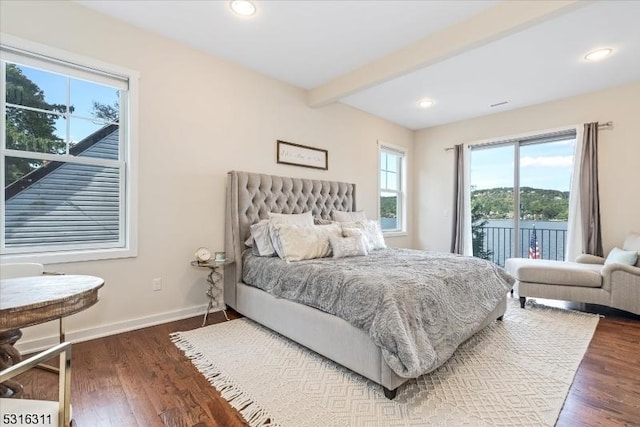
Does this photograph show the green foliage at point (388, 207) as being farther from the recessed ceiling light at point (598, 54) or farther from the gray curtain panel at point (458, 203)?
the recessed ceiling light at point (598, 54)

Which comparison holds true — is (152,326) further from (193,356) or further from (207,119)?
(207,119)

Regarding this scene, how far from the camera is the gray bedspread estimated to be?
173 centimetres

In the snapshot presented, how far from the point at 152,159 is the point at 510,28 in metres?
3.19

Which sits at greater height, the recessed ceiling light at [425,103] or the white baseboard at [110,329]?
the recessed ceiling light at [425,103]

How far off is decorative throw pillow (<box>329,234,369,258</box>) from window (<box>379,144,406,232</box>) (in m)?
2.23

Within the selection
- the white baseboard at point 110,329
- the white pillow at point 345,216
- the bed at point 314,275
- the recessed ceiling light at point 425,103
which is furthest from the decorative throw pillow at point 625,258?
the white baseboard at point 110,329

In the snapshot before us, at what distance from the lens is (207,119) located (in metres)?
3.21

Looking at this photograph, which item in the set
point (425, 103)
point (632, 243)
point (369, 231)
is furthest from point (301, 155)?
point (632, 243)

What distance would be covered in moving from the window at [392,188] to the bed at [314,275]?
111 cm

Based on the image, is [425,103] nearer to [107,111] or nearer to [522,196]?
[522,196]

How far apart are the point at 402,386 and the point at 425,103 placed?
3897 millimetres

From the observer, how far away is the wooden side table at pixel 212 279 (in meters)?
2.91

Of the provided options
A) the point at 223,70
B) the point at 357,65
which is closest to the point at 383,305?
the point at 357,65

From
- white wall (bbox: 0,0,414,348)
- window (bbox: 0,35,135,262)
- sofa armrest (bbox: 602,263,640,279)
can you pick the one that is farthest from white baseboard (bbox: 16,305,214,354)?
sofa armrest (bbox: 602,263,640,279)
